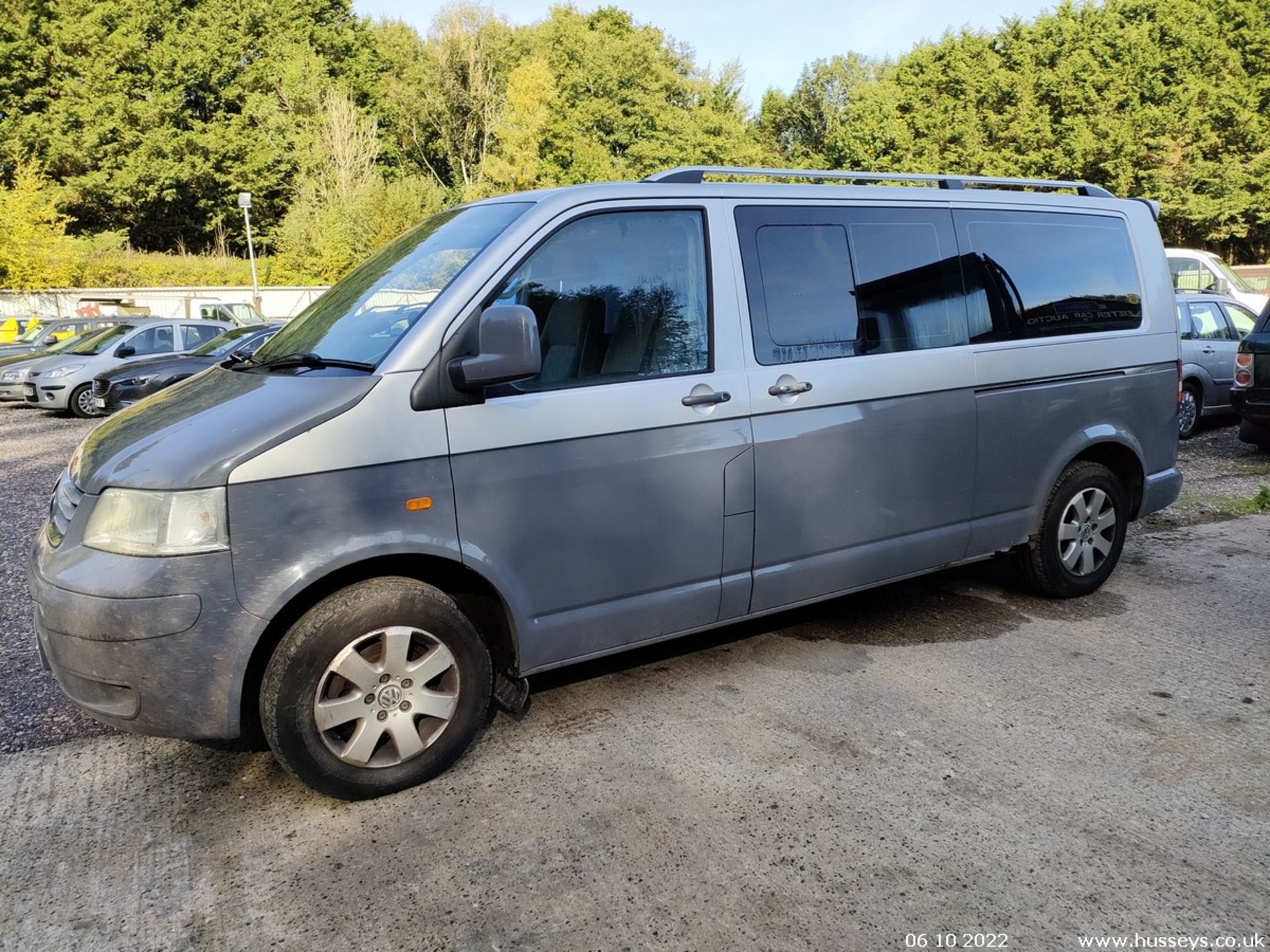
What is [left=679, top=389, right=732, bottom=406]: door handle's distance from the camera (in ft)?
11.8

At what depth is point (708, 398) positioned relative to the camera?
3.64 m

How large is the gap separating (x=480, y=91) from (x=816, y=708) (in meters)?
53.0

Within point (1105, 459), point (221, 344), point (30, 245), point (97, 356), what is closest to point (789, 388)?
point (1105, 459)

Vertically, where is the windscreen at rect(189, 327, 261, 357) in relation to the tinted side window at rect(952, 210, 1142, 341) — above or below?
above

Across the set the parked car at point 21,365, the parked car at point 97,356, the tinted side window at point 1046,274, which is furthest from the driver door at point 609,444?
the parked car at point 21,365

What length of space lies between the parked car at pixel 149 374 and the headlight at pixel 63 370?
492 millimetres

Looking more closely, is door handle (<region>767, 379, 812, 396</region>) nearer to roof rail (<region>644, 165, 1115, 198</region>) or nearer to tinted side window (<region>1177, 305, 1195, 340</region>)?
roof rail (<region>644, 165, 1115, 198</region>)

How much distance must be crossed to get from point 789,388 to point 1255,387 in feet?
23.9

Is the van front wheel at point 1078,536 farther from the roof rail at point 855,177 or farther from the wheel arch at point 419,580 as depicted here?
the wheel arch at point 419,580

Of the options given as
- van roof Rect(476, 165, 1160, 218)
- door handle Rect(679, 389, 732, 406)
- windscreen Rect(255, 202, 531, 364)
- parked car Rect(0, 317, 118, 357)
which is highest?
parked car Rect(0, 317, 118, 357)

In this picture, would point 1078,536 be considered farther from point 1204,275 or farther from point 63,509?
point 1204,275

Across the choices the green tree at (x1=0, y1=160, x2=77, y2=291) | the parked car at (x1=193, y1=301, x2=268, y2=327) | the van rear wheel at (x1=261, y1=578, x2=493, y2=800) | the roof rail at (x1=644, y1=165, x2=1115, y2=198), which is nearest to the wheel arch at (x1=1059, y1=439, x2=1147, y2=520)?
the roof rail at (x1=644, y1=165, x2=1115, y2=198)

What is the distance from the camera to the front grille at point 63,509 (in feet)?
10.4

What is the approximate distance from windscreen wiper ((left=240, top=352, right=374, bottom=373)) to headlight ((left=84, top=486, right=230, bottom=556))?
0.64m
